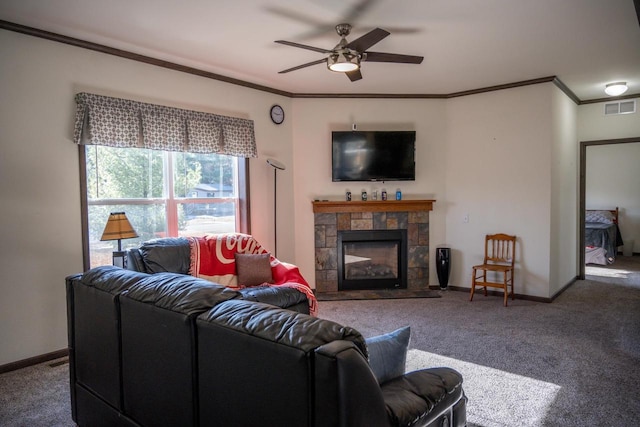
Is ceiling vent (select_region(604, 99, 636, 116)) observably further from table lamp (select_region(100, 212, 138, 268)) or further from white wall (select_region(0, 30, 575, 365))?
table lamp (select_region(100, 212, 138, 268))

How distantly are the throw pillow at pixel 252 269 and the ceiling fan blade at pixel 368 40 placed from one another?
2179mm

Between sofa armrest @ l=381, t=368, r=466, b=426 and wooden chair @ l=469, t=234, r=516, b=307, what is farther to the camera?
wooden chair @ l=469, t=234, r=516, b=307

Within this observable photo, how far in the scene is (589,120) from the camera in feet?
19.8

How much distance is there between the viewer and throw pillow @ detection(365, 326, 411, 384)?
4.89ft

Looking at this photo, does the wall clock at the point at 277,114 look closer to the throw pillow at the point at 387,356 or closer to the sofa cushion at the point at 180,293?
the sofa cushion at the point at 180,293

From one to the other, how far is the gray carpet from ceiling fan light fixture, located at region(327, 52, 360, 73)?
8.01 feet

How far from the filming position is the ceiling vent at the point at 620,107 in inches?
223

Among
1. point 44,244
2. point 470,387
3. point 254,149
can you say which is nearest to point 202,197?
point 254,149

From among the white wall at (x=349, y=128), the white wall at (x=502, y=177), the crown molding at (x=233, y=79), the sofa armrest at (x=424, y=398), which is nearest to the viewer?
the sofa armrest at (x=424, y=398)

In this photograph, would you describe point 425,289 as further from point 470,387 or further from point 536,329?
point 470,387

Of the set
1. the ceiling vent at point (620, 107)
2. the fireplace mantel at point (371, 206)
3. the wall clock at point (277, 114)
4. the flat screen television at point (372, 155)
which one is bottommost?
the fireplace mantel at point (371, 206)

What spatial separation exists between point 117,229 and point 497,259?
14.4ft

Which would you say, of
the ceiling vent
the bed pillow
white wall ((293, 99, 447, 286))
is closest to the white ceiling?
white wall ((293, 99, 447, 286))

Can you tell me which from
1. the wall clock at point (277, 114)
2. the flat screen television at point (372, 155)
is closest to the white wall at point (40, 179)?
the wall clock at point (277, 114)
